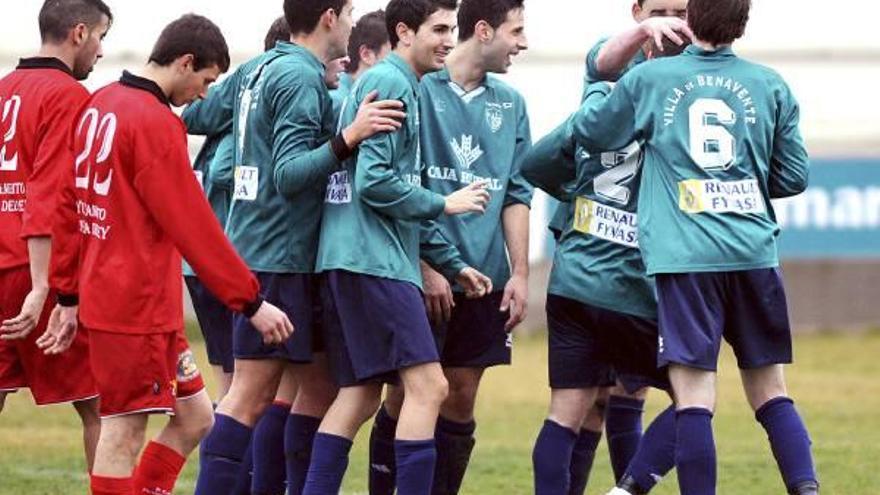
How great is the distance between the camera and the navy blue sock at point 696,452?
307 inches

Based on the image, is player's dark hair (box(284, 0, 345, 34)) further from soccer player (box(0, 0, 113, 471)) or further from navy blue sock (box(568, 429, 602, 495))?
navy blue sock (box(568, 429, 602, 495))

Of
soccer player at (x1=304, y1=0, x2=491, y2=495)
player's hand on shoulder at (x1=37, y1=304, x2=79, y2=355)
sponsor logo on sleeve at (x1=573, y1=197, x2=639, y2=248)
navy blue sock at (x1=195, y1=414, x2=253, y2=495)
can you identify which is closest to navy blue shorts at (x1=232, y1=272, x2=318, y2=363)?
soccer player at (x1=304, y1=0, x2=491, y2=495)

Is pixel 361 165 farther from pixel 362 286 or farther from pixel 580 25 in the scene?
pixel 580 25

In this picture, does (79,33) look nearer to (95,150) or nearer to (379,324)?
(95,150)

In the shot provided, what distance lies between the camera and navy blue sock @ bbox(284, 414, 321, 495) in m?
8.78

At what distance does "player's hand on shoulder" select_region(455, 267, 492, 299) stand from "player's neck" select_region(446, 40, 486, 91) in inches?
34.9

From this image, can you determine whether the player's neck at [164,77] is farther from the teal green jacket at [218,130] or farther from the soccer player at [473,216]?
the teal green jacket at [218,130]

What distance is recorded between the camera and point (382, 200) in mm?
7824

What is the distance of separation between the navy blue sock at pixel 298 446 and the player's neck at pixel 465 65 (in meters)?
1.53

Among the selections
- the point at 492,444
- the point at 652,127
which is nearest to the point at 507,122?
the point at 652,127

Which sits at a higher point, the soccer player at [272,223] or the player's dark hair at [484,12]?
the player's dark hair at [484,12]

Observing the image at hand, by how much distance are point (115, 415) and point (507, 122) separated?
2251 millimetres

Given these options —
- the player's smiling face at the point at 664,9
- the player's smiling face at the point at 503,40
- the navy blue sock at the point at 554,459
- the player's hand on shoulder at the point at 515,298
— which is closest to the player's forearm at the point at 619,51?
the player's smiling face at the point at 664,9

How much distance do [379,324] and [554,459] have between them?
995mm
